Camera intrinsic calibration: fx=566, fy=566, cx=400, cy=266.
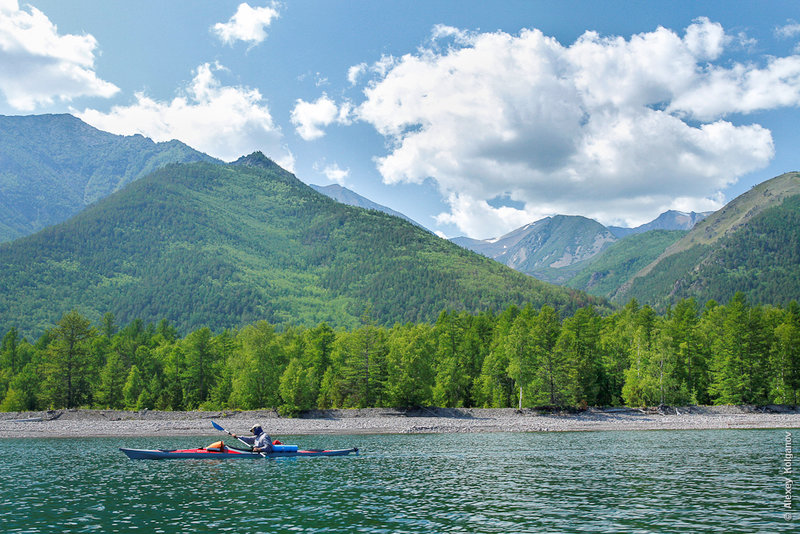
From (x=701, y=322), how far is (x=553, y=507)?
9610 cm

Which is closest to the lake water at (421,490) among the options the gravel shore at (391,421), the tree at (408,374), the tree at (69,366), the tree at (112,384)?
the gravel shore at (391,421)

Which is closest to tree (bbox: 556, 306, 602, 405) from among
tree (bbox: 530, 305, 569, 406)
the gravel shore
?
tree (bbox: 530, 305, 569, 406)

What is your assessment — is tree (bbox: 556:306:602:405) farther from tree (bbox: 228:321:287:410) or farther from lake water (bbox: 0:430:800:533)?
tree (bbox: 228:321:287:410)

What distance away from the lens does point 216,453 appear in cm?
4938

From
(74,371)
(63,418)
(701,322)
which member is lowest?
(63,418)

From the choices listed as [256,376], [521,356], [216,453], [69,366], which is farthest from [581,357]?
[69,366]

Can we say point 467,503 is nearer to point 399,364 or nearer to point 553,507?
point 553,507

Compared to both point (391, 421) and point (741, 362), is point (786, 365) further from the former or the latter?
point (391, 421)

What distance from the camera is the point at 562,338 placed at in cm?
9356

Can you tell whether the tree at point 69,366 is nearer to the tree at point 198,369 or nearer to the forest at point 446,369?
the forest at point 446,369

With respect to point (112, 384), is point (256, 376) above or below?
above

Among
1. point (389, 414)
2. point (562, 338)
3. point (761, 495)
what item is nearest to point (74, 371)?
point (389, 414)

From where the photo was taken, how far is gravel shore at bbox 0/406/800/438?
261 feet

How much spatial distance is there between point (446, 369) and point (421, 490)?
66.1 m
